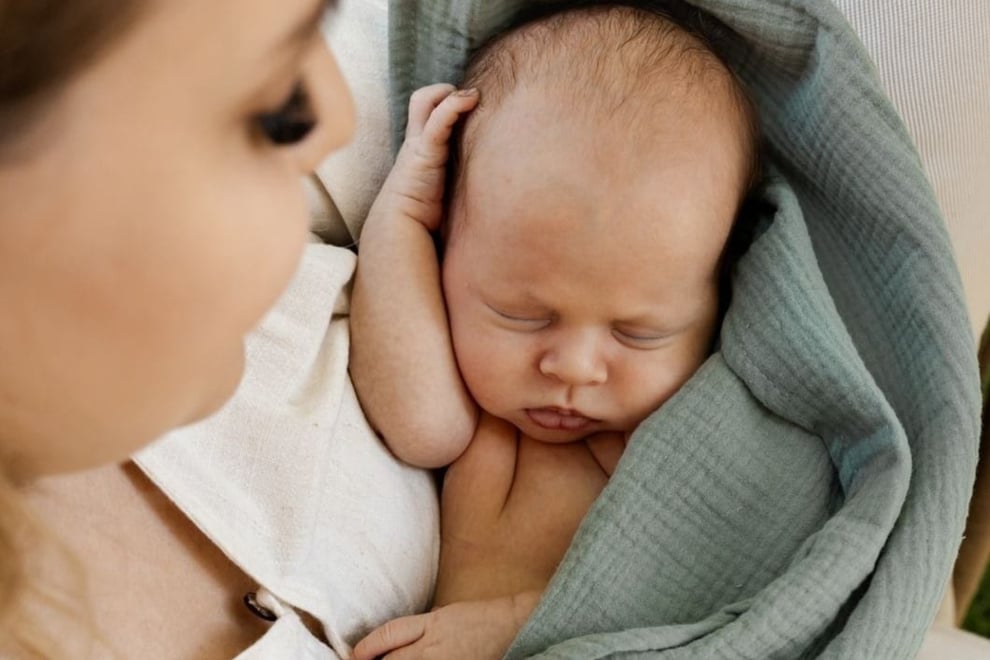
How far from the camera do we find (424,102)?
910mm

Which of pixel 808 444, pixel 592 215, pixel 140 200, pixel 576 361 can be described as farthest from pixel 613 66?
pixel 140 200

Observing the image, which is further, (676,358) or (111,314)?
(676,358)

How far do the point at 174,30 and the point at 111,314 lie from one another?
90 millimetres

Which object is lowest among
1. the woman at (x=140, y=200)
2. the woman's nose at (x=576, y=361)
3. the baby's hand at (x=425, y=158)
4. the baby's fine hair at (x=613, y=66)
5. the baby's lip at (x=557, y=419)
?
the baby's lip at (x=557, y=419)

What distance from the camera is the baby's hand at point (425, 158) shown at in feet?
2.90

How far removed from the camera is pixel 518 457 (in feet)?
3.05

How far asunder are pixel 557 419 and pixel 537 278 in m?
0.14

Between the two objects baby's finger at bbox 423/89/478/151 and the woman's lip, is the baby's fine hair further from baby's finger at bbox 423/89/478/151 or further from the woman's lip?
the woman's lip

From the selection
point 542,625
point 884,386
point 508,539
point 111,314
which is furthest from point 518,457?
point 111,314

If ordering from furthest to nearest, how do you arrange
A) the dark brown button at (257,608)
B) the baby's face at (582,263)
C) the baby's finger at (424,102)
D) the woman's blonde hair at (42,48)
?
the baby's finger at (424,102)
the baby's face at (582,263)
the dark brown button at (257,608)
the woman's blonde hair at (42,48)

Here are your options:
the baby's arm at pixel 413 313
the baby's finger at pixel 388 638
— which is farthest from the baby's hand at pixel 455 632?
the baby's arm at pixel 413 313

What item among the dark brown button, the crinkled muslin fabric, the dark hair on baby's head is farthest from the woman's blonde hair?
the crinkled muslin fabric

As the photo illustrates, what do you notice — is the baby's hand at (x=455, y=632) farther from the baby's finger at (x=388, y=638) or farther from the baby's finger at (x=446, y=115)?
the baby's finger at (x=446, y=115)

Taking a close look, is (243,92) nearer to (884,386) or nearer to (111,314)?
(111,314)
